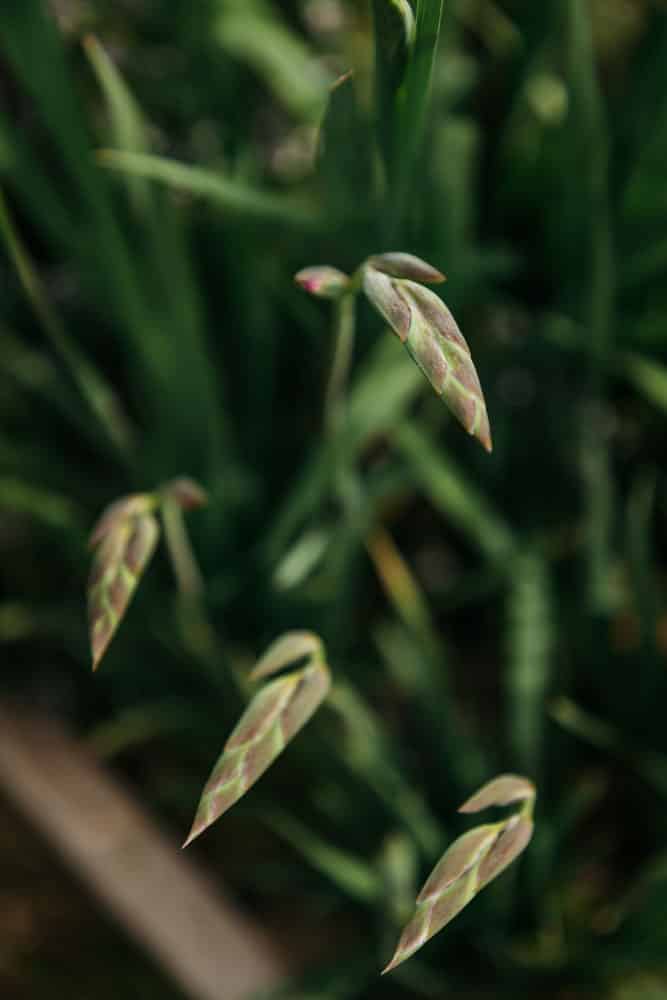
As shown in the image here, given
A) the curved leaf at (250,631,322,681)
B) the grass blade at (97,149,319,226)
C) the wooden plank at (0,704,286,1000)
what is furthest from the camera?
the wooden plank at (0,704,286,1000)

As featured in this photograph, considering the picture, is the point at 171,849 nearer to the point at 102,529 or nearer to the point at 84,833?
the point at 84,833

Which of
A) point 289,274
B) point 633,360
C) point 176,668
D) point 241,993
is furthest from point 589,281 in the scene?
point 241,993

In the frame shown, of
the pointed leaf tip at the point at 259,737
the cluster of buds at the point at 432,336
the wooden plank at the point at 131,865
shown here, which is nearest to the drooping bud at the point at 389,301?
the cluster of buds at the point at 432,336

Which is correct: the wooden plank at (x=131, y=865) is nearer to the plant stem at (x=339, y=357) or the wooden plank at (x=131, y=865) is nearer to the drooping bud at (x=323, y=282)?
the plant stem at (x=339, y=357)

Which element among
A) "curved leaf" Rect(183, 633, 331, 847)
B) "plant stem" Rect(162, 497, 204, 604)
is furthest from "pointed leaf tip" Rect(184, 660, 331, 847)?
"plant stem" Rect(162, 497, 204, 604)

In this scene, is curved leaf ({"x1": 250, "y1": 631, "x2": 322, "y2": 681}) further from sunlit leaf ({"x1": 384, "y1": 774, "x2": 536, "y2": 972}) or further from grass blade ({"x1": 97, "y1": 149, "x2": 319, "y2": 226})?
grass blade ({"x1": 97, "y1": 149, "x2": 319, "y2": 226})

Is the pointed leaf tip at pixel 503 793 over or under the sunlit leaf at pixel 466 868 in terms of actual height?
under

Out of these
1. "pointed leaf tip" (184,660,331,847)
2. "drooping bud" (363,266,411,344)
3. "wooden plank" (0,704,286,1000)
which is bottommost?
"wooden plank" (0,704,286,1000)
